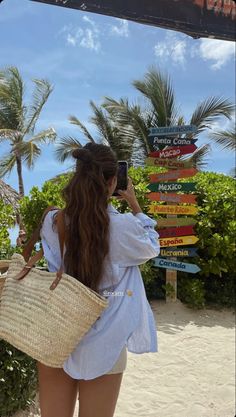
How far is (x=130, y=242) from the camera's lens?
1805mm

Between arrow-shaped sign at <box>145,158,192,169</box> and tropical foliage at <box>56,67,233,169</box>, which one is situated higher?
tropical foliage at <box>56,67,233,169</box>

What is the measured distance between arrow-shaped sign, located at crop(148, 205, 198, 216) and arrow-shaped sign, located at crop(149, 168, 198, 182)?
39cm

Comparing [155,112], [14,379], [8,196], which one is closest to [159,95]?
[155,112]

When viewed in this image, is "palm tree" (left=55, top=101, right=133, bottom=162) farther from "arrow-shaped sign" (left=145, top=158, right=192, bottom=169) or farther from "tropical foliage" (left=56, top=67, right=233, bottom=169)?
"arrow-shaped sign" (left=145, top=158, right=192, bottom=169)

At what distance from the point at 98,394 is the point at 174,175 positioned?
484cm

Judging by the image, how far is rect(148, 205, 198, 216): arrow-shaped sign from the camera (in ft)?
21.3

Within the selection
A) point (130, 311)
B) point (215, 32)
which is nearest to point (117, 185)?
point (130, 311)

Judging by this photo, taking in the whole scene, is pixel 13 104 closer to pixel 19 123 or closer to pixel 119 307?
pixel 19 123

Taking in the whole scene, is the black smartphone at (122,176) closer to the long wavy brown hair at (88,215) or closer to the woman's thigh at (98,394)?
the long wavy brown hair at (88,215)

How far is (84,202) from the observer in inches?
70.1

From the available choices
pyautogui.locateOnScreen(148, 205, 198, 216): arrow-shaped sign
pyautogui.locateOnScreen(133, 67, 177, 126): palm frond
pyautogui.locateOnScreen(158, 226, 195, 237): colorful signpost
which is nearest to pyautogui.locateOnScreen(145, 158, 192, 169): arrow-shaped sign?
pyautogui.locateOnScreen(148, 205, 198, 216): arrow-shaped sign

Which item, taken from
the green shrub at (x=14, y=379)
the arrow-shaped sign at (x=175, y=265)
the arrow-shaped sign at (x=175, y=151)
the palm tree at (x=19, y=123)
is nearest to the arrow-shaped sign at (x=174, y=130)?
the arrow-shaped sign at (x=175, y=151)

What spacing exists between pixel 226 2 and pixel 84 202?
9.05ft

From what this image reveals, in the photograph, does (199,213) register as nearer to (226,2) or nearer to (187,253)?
(187,253)
